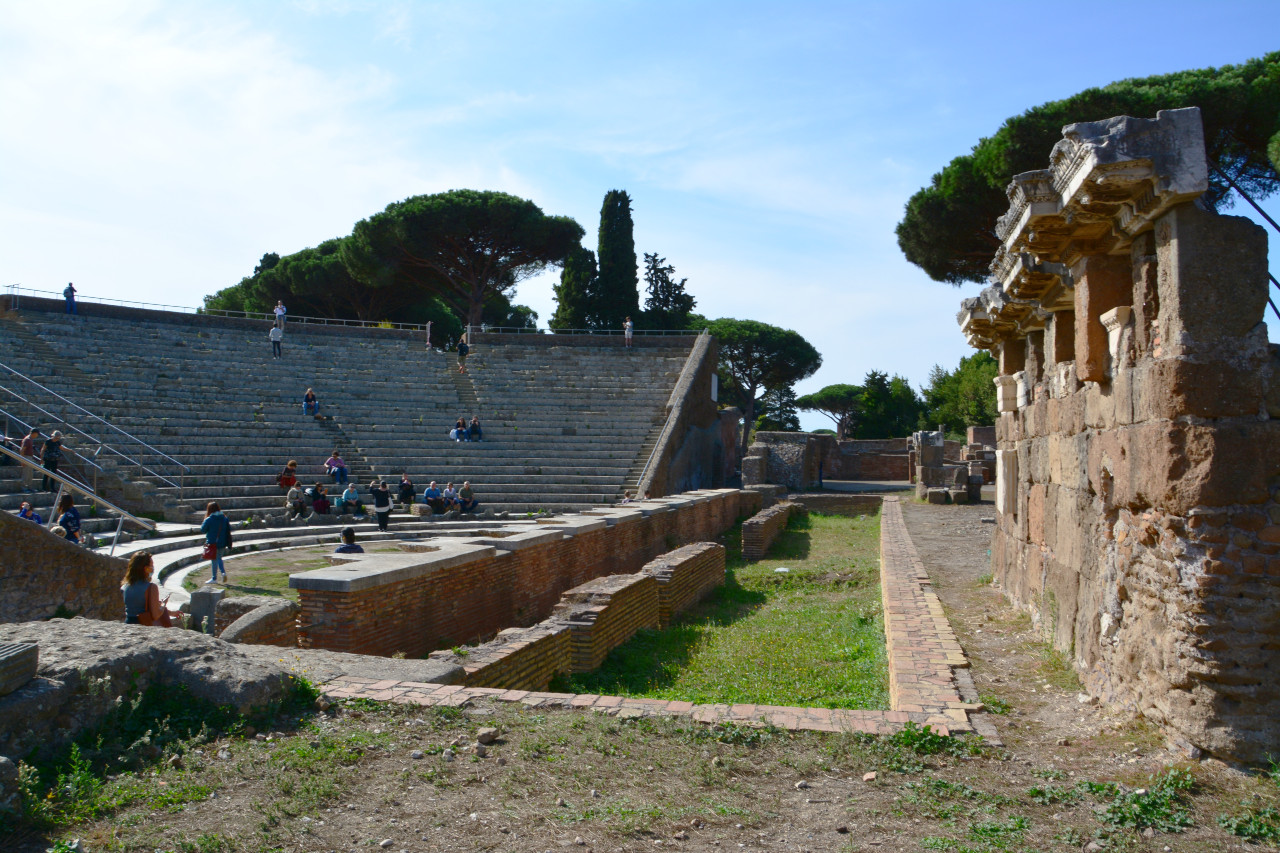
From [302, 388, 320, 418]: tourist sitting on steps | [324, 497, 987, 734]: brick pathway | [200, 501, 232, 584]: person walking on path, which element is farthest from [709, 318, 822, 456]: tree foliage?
[324, 497, 987, 734]: brick pathway

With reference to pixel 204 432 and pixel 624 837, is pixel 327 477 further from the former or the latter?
pixel 624 837

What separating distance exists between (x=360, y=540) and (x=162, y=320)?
13765 millimetres

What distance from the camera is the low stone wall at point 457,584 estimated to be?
5965 mm

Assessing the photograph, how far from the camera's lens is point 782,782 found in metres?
3.38

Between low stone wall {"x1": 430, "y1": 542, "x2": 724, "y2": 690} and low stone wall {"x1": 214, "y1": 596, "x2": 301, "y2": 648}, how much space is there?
1326 mm

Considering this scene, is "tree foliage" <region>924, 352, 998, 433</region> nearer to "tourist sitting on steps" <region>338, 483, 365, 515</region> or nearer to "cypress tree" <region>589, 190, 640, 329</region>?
"cypress tree" <region>589, 190, 640, 329</region>

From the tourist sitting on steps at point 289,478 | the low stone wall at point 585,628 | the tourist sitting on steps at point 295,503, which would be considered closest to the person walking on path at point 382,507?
the tourist sitting on steps at point 295,503

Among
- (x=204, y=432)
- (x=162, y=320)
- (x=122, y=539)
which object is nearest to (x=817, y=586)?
(x=122, y=539)

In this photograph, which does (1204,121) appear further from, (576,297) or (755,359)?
(755,359)

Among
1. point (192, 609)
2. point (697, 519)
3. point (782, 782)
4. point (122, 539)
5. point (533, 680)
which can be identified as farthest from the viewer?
point (697, 519)

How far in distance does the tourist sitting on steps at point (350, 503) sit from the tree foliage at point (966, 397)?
27.0 metres

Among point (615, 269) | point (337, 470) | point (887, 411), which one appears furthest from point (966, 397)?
point (337, 470)

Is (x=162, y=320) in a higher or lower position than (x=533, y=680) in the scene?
higher

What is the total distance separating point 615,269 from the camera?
3403 cm
